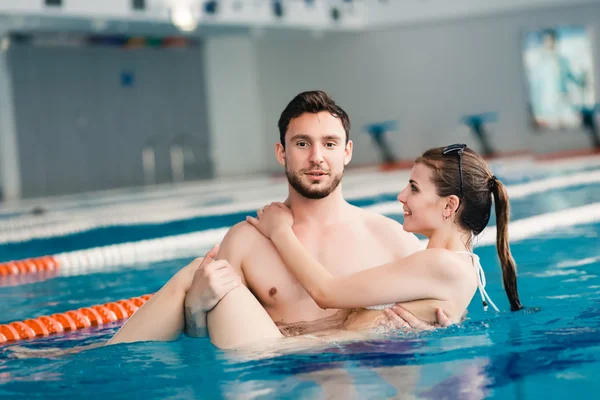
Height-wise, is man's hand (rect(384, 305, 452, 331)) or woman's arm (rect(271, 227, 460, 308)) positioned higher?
woman's arm (rect(271, 227, 460, 308))

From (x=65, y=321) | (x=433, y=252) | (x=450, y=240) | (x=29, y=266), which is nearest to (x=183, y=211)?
(x=29, y=266)

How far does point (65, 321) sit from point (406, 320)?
1.89 meters

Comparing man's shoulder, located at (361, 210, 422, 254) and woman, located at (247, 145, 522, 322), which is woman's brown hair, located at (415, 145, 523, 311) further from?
man's shoulder, located at (361, 210, 422, 254)

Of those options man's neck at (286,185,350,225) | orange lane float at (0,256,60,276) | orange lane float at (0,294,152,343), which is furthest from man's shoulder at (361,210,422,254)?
orange lane float at (0,256,60,276)

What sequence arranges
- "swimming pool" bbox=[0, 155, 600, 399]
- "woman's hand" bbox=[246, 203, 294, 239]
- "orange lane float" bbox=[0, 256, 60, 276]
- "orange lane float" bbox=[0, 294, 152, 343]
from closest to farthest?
"swimming pool" bbox=[0, 155, 600, 399] → "woman's hand" bbox=[246, 203, 294, 239] → "orange lane float" bbox=[0, 294, 152, 343] → "orange lane float" bbox=[0, 256, 60, 276]

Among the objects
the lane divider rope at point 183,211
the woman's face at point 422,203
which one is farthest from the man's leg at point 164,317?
the lane divider rope at point 183,211

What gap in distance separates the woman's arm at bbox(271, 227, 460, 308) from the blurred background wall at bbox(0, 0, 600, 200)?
1334 centimetres

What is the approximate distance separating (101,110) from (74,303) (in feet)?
48.1

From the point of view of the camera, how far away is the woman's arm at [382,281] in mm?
2973

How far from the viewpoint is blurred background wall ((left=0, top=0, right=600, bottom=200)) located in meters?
17.9

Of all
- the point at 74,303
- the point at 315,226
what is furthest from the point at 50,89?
the point at 315,226

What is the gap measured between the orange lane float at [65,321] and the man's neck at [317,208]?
4.93 feet

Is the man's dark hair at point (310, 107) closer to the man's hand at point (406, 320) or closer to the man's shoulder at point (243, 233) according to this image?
the man's shoulder at point (243, 233)

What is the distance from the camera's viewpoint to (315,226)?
10.8 ft
